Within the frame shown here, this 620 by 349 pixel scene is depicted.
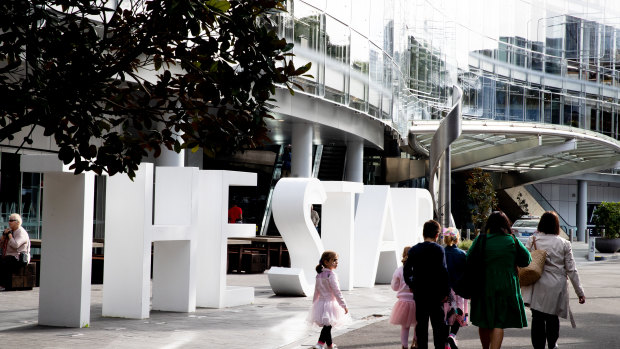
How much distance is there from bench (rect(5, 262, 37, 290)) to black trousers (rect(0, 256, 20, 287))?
7 centimetres

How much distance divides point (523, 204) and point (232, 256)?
133 feet

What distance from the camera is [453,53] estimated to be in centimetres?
4231

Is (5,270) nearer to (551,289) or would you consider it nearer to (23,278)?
(23,278)

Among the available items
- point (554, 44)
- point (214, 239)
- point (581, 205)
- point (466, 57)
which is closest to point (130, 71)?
point (214, 239)

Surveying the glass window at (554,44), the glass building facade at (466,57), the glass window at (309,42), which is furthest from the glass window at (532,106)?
the glass window at (309,42)

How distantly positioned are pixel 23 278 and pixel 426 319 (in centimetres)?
999

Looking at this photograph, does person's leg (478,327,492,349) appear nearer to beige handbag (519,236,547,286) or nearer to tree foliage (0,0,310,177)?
beige handbag (519,236,547,286)

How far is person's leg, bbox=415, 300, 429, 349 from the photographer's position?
915 cm

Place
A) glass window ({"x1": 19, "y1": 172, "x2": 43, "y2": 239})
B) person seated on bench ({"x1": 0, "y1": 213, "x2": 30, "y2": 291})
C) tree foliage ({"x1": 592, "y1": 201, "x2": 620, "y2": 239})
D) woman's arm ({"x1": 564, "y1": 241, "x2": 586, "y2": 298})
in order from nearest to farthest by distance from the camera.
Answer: woman's arm ({"x1": 564, "y1": 241, "x2": 586, "y2": 298})
person seated on bench ({"x1": 0, "y1": 213, "x2": 30, "y2": 291})
glass window ({"x1": 19, "y1": 172, "x2": 43, "y2": 239})
tree foliage ({"x1": 592, "y1": 201, "x2": 620, "y2": 239})

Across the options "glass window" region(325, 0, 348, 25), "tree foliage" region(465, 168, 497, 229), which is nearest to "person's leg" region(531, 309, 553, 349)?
"glass window" region(325, 0, 348, 25)

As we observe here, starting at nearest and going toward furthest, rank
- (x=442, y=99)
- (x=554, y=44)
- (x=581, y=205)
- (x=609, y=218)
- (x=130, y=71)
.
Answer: (x=130, y=71) < (x=609, y=218) < (x=442, y=99) < (x=554, y=44) < (x=581, y=205)

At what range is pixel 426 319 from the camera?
9.27 m

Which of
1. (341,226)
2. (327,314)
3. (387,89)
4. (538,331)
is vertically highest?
(387,89)

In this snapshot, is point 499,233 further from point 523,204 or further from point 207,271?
point 523,204
